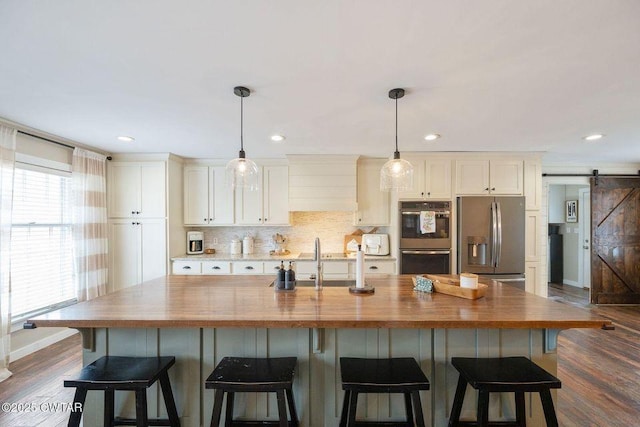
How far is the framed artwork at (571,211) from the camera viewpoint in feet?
19.0

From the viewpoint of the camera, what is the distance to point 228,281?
2.38m

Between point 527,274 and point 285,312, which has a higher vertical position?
point 285,312

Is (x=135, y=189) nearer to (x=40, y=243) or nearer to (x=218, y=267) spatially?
(x=40, y=243)

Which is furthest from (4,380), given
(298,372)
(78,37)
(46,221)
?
(78,37)

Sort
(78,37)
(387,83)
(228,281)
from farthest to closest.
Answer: (228,281), (387,83), (78,37)

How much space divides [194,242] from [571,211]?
7.28 m

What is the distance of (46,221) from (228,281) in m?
2.50

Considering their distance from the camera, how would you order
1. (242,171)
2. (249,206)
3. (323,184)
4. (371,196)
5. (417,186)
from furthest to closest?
(249,206) → (371,196) → (323,184) → (417,186) → (242,171)

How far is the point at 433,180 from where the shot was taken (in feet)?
12.3

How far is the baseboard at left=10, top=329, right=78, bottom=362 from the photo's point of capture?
2.82m

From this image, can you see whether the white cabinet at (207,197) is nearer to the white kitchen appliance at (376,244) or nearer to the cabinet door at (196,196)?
the cabinet door at (196,196)

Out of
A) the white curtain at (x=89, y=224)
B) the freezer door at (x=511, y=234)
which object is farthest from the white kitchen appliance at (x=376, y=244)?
the white curtain at (x=89, y=224)

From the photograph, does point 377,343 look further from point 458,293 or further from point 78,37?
point 78,37

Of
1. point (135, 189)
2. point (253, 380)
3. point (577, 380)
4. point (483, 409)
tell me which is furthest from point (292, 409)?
point (135, 189)
